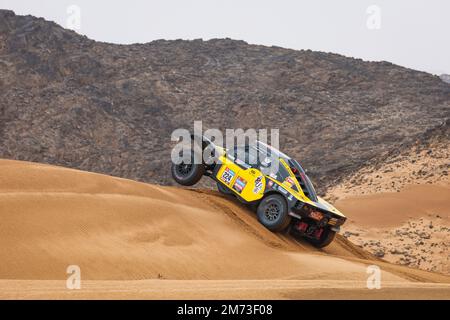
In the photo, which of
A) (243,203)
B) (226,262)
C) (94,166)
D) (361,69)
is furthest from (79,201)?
(361,69)

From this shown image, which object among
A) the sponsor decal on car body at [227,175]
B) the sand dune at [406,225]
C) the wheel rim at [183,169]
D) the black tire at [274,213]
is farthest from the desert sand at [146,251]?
the sand dune at [406,225]

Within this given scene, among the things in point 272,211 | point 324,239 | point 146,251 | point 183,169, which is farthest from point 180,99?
point 146,251

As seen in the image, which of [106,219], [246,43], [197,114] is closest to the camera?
[106,219]

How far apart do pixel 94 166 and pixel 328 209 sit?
20888mm

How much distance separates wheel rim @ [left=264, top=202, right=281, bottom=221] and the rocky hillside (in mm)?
13258

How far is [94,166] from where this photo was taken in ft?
104

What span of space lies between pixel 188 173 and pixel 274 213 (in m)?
2.41

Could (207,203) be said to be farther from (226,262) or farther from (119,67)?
(119,67)

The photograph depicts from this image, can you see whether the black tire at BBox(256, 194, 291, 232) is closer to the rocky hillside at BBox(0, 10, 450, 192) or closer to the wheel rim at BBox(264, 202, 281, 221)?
the wheel rim at BBox(264, 202, 281, 221)

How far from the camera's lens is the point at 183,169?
46.0ft

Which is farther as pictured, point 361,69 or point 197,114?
point 361,69

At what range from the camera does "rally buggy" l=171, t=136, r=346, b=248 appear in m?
12.4

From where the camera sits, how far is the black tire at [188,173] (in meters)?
13.7

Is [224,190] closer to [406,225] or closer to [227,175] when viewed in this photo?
[227,175]
